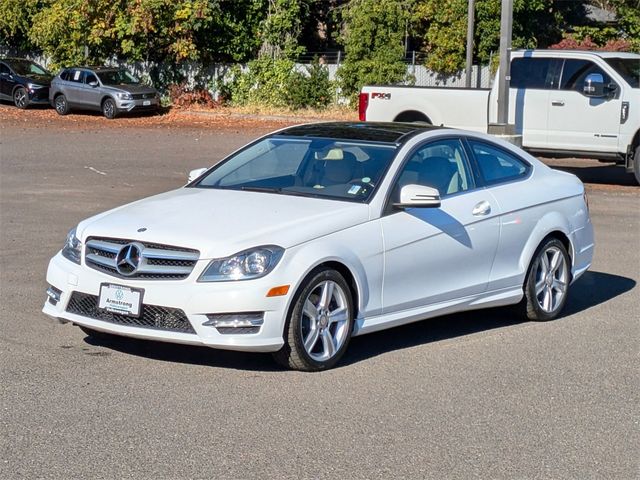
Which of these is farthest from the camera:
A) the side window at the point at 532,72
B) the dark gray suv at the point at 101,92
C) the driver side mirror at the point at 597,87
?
the dark gray suv at the point at 101,92

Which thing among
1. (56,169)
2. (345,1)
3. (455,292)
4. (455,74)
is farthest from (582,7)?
(455,292)

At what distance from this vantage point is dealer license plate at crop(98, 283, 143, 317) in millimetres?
7152

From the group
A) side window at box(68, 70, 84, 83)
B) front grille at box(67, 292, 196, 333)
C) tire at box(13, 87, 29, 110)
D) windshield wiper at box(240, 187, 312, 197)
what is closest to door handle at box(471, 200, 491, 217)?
windshield wiper at box(240, 187, 312, 197)

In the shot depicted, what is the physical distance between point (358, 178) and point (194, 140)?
2021cm

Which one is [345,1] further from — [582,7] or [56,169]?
[56,169]

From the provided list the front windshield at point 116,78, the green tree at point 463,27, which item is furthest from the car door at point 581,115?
the front windshield at point 116,78

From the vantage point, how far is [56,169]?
20156 millimetres

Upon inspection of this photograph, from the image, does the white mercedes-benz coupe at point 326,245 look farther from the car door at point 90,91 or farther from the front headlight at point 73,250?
the car door at point 90,91

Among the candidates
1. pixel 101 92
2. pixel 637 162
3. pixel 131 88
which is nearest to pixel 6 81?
pixel 101 92

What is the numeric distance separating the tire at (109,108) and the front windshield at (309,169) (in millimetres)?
27237

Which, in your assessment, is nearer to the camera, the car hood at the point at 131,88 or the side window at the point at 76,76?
the car hood at the point at 131,88

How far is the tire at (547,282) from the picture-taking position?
908 centimetres

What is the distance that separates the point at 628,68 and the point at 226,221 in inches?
520

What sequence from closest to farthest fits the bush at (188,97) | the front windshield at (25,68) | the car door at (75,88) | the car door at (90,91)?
the car door at (90,91), the car door at (75,88), the bush at (188,97), the front windshield at (25,68)
